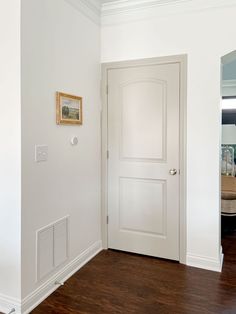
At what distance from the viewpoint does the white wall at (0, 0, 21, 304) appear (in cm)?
205

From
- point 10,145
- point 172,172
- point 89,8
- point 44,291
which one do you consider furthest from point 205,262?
point 89,8

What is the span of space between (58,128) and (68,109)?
0.23m

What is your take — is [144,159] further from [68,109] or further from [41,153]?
[41,153]

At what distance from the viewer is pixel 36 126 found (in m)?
2.22

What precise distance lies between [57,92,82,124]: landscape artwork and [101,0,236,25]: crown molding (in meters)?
1.09

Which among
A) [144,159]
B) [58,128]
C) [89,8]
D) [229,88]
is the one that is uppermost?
[89,8]

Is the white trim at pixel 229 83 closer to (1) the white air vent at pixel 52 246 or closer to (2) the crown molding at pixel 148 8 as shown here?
(2) the crown molding at pixel 148 8

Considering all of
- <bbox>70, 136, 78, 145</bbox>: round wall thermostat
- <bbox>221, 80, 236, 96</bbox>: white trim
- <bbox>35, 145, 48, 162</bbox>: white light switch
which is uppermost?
<bbox>221, 80, 236, 96</bbox>: white trim

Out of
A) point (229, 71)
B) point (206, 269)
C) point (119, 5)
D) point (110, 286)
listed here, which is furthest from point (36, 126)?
point (229, 71)

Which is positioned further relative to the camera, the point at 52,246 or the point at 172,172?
the point at 172,172

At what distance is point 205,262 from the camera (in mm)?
2855

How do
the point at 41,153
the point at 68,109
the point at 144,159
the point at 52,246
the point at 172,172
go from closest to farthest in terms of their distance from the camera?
the point at 41,153, the point at 52,246, the point at 68,109, the point at 172,172, the point at 144,159

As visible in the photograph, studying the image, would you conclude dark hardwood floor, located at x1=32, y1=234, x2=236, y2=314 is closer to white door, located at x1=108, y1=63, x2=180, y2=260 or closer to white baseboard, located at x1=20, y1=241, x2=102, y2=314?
white baseboard, located at x1=20, y1=241, x2=102, y2=314

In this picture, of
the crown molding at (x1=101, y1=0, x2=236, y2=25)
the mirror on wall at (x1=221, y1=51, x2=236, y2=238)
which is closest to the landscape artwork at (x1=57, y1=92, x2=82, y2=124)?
the crown molding at (x1=101, y1=0, x2=236, y2=25)
